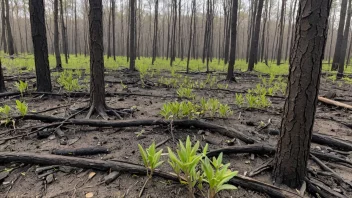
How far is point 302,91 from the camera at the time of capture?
68.6 inches

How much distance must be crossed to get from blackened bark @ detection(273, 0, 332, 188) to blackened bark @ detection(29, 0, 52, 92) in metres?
4.65

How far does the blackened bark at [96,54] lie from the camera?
3269mm

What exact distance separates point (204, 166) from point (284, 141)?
2.58 feet

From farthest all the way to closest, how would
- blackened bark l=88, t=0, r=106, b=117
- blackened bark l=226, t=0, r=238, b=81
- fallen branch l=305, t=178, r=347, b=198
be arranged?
blackened bark l=226, t=0, r=238, b=81, blackened bark l=88, t=0, r=106, b=117, fallen branch l=305, t=178, r=347, b=198

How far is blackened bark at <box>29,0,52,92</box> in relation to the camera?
4496mm

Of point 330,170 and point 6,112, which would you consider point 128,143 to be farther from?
point 330,170

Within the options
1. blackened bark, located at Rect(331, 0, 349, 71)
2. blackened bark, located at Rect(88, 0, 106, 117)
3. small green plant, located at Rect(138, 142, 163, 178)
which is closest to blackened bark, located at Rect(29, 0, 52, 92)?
blackened bark, located at Rect(88, 0, 106, 117)

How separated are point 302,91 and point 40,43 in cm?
491

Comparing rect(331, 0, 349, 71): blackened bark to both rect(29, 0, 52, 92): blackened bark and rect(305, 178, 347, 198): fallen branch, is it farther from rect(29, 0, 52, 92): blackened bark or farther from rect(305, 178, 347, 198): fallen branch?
rect(29, 0, 52, 92): blackened bark

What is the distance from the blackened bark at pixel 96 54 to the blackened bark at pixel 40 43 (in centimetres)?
188

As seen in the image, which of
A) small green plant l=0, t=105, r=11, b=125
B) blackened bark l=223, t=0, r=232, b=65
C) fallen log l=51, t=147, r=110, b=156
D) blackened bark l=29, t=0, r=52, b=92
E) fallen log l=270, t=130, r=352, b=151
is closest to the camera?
fallen log l=51, t=147, r=110, b=156

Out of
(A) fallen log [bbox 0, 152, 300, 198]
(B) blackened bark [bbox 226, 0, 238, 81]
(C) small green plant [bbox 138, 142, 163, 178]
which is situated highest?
(B) blackened bark [bbox 226, 0, 238, 81]

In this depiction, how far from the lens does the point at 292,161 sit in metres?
1.86

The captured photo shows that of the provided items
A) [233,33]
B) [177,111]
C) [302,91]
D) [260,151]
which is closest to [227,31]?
[233,33]
